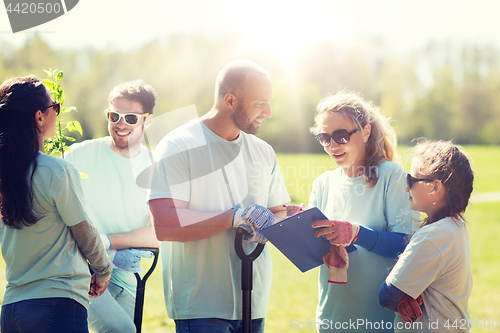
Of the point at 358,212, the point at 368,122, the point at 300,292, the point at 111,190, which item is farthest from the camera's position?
the point at 300,292

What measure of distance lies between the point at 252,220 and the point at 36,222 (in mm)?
971

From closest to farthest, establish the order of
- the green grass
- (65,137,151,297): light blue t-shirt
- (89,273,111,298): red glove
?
(89,273,111,298): red glove, (65,137,151,297): light blue t-shirt, the green grass

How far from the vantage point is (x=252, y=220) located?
1.98m

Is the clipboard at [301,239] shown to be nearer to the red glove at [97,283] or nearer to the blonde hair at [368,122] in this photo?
the blonde hair at [368,122]

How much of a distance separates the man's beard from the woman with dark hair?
2.87 ft

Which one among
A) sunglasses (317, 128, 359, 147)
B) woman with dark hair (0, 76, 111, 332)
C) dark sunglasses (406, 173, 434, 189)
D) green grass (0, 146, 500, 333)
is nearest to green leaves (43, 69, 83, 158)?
woman with dark hair (0, 76, 111, 332)

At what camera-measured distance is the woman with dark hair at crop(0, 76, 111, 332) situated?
1.69 meters

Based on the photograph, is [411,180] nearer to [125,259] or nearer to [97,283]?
[97,283]

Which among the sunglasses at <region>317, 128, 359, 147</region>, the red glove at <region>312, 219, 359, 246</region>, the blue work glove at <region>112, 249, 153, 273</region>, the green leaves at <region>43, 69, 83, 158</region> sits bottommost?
the blue work glove at <region>112, 249, 153, 273</region>

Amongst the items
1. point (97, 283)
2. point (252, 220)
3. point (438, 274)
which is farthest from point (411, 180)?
point (97, 283)

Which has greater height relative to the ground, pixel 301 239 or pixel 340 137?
pixel 340 137

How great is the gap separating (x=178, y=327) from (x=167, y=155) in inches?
34.6

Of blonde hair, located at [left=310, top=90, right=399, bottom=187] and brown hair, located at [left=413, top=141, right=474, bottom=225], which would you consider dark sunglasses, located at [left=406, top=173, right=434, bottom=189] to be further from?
blonde hair, located at [left=310, top=90, right=399, bottom=187]

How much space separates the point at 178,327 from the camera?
2.04m
